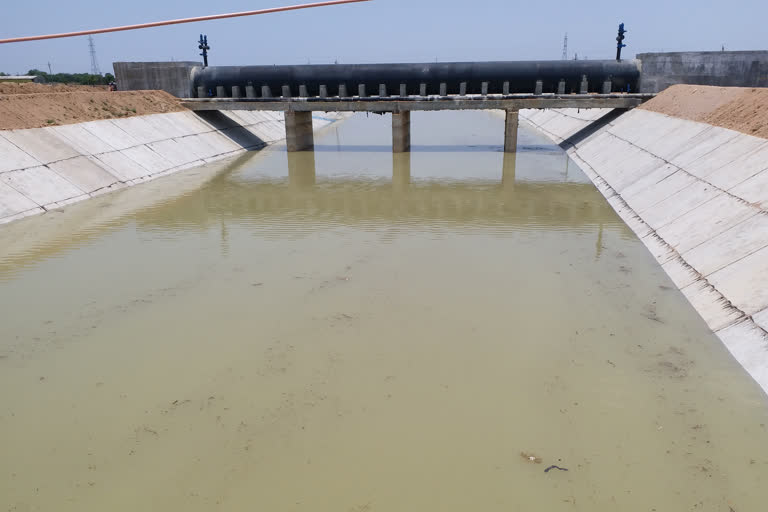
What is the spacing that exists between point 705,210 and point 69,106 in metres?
27.7

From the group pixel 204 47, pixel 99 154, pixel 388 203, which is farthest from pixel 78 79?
pixel 388 203

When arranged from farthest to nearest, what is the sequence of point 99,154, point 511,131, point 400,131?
point 400,131 → point 511,131 → point 99,154

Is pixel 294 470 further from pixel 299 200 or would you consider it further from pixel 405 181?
pixel 405 181

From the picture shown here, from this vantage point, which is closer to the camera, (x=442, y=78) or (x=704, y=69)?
(x=704, y=69)

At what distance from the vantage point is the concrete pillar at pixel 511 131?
29.0 m

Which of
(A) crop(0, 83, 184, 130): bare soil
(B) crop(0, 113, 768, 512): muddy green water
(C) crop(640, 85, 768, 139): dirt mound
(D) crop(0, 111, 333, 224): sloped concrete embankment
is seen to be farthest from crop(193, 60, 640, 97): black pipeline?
(B) crop(0, 113, 768, 512): muddy green water

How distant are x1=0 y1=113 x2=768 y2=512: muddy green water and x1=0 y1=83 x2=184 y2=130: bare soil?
10.1 metres

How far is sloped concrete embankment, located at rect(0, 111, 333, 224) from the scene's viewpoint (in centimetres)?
1839

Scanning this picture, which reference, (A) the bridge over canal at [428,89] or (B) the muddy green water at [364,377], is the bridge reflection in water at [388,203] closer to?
(B) the muddy green water at [364,377]

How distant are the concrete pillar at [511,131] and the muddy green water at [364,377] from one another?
1510 centimetres

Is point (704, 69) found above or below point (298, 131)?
above

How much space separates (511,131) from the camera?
97.5ft

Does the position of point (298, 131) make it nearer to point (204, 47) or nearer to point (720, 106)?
point (204, 47)

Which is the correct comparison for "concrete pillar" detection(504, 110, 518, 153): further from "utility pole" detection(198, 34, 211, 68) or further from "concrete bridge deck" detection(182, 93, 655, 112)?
"utility pole" detection(198, 34, 211, 68)
